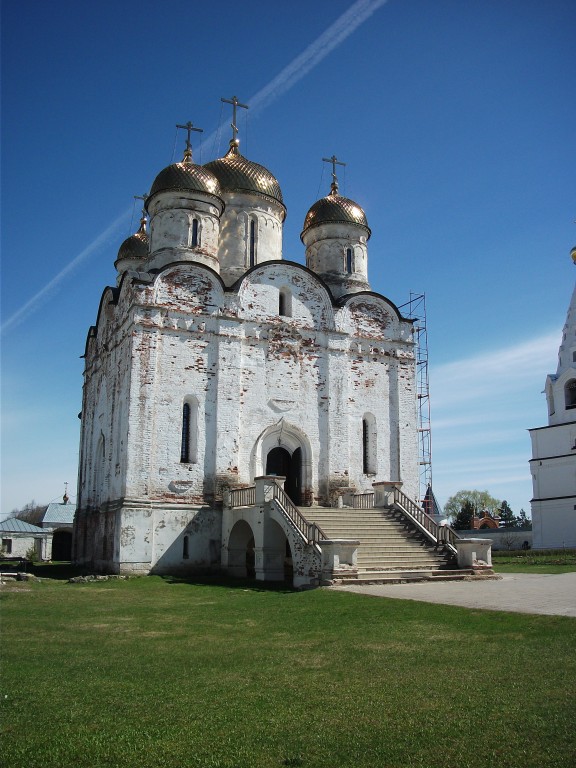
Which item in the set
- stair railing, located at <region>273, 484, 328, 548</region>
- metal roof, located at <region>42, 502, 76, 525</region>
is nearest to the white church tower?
stair railing, located at <region>273, 484, 328, 548</region>

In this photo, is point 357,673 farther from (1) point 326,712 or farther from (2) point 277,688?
(1) point 326,712

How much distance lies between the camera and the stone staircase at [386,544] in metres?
18.1

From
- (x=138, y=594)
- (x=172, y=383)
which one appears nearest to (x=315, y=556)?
(x=138, y=594)

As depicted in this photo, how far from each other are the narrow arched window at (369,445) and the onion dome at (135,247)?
15.5m

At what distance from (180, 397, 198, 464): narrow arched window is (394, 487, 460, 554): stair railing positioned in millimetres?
6824

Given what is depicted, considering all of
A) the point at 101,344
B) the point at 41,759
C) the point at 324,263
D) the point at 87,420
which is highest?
the point at 324,263

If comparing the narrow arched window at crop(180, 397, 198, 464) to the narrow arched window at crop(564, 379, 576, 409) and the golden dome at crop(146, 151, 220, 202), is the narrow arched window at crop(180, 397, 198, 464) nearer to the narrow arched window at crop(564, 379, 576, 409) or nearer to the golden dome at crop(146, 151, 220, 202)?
the golden dome at crop(146, 151, 220, 202)

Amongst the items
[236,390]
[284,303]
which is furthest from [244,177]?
[236,390]

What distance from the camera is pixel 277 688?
709 cm

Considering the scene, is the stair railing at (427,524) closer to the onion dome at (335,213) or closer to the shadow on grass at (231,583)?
the shadow on grass at (231,583)

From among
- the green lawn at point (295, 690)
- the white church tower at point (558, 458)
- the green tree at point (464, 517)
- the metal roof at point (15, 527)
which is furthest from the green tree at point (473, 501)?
the green lawn at point (295, 690)

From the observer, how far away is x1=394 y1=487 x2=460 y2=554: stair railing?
2034 centimetres

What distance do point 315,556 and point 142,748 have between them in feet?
40.3

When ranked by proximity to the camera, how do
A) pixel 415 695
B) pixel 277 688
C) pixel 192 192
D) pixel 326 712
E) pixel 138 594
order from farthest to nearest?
pixel 192 192
pixel 138 594
pixel 277 688
pixel 415 695
pixel 326 712
